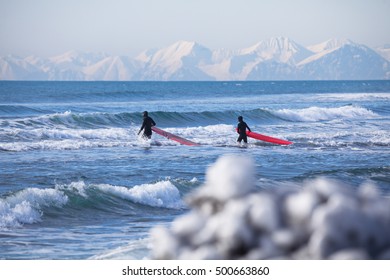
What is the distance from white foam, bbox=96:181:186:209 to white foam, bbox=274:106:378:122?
26641 mm

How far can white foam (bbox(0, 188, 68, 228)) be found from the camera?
1021 cm

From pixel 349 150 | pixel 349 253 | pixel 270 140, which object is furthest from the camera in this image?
pixel 270 140

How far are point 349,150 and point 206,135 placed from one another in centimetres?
805

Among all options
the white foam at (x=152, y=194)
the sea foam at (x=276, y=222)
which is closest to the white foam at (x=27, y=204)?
the white foam at (x=152, y=194)

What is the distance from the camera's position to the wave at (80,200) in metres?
10.6

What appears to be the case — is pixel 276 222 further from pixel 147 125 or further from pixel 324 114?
pixel 324 114

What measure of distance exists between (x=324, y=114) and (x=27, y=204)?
32.3 meters

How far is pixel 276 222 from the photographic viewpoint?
7.64ft

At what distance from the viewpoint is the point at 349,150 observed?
20.6m

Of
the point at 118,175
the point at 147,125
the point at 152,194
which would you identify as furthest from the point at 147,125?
the point at 152,194

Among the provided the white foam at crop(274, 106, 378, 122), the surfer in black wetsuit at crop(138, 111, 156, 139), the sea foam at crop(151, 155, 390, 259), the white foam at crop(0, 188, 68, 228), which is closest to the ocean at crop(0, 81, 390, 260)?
the white foam at crop(0, 188, 68, 228)

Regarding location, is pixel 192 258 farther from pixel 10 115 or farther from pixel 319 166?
pixel 10 115

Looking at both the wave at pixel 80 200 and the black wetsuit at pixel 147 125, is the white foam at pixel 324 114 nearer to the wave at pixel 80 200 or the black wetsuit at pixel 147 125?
the black wetsuit at pixel 147 125
